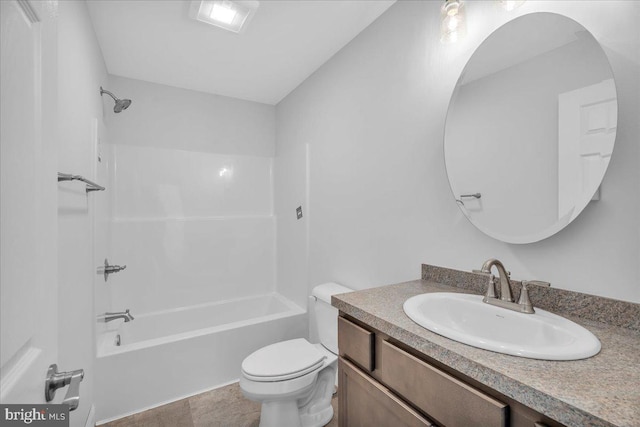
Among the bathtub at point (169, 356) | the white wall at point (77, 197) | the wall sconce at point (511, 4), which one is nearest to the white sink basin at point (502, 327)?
the wall sconce at point (511, 4)

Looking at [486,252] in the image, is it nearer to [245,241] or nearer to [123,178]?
[245,241]

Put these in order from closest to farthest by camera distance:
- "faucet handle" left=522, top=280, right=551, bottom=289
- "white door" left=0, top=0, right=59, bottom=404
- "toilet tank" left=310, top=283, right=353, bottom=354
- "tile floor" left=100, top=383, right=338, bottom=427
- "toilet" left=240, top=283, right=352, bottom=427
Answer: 1. "white door" left=0, top=0, right=59, bottom=404
2. "faucet handle" left=522, top=280, right=551, bottom=289
3. "toilet" left=240, top=283, right=352, bottom=427
4. "tile floor" left=100, top=383, right=338, bottom=427
5. "toilet tank" left=310, top=283, right=353, bottom=354

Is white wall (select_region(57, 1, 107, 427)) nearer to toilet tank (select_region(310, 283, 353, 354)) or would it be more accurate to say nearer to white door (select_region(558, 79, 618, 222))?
toilet tank (select_region(310, 283, 353, 354))

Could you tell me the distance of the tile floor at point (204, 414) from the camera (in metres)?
A: 1.84

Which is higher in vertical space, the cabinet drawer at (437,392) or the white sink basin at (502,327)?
the white sink basin at (502,327)

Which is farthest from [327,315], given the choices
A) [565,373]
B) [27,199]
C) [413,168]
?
[27,199]

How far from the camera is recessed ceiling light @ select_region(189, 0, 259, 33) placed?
1.66 m

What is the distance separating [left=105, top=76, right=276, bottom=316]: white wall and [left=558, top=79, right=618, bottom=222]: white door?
2.65 m

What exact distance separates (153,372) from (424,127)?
2.30 meters

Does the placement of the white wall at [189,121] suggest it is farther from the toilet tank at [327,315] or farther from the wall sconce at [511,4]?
the wall sconce at [511,4]

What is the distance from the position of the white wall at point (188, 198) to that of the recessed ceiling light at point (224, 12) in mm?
1207

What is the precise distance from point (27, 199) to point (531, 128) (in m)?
1.47

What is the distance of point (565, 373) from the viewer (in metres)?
0.66

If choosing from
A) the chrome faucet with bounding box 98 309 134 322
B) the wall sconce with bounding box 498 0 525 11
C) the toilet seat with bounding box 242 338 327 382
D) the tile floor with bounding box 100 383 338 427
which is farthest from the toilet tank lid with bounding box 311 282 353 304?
the wall sconce with bounding box 498 0 525 11
